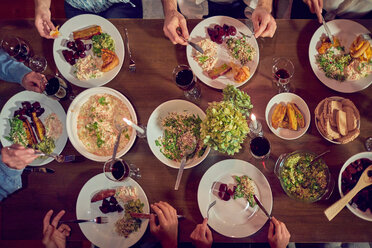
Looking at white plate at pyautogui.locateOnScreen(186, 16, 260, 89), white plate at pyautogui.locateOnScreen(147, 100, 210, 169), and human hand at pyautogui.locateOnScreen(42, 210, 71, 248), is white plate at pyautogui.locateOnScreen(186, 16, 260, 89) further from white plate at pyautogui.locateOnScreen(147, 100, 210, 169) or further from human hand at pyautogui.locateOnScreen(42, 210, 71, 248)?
human hand at pyautogui.locateOnScreen(42, 210, 71, 248)

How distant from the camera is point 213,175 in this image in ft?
6.45

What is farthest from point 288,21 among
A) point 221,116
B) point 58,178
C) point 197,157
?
point 58,178

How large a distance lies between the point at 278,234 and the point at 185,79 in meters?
1.26

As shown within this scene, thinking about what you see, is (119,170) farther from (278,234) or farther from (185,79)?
(278,234)

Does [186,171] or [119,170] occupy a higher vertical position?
[119,170]

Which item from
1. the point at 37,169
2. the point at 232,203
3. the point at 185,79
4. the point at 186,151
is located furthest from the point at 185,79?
the point at 37,169

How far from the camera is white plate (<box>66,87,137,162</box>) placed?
200 cm

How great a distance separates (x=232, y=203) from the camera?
196cm

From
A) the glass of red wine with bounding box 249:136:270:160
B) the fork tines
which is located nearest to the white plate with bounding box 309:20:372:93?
the glass of red wine with bounding box 249:136:270:160

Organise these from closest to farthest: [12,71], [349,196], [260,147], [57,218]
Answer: [349,196]
[260,147]
[57,218]
[12,71]

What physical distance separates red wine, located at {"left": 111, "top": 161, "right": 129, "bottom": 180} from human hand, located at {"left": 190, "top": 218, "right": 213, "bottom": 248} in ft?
2.11

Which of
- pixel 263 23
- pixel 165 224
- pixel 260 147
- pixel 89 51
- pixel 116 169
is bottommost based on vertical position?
pixel 165 224

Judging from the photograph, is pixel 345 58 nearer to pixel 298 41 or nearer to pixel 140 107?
pixel 298 41

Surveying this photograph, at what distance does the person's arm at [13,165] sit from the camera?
6.39 ft
